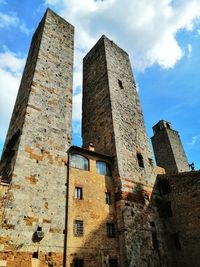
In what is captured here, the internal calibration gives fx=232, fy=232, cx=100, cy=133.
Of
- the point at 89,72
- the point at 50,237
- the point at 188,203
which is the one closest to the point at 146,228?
the point at 188,203

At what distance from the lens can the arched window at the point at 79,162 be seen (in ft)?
48.5

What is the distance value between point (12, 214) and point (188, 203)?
11066 millimetres

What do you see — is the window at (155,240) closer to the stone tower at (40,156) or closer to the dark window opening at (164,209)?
the dark window opening at (164,209)

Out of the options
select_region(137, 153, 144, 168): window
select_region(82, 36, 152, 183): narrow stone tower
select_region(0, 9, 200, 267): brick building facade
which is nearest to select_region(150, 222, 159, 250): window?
select_region(0, 9, 200, 267): brick building facade

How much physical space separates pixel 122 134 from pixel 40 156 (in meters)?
6.96

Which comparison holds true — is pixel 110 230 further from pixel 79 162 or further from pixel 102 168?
pixel 79 162

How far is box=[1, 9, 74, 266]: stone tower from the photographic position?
10875mm

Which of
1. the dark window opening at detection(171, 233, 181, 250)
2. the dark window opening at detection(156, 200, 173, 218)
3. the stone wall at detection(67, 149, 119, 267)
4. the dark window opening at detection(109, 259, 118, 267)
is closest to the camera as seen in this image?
the stone wall at detection(67, 149, 119, 267)

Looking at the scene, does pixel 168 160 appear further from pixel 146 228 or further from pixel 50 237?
pixel 50 237

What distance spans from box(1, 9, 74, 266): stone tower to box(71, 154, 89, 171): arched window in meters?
0.67

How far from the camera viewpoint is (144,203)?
15586mm

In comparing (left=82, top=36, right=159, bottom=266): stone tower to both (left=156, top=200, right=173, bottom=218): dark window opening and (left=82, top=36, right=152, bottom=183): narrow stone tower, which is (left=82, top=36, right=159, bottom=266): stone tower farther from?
(left=156, top=200, right=173, bottom=218): dark window opening

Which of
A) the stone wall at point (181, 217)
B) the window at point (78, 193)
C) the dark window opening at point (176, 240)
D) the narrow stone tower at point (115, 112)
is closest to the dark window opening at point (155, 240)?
the stone wall at point (181, 217)

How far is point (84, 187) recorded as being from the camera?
14148mm
